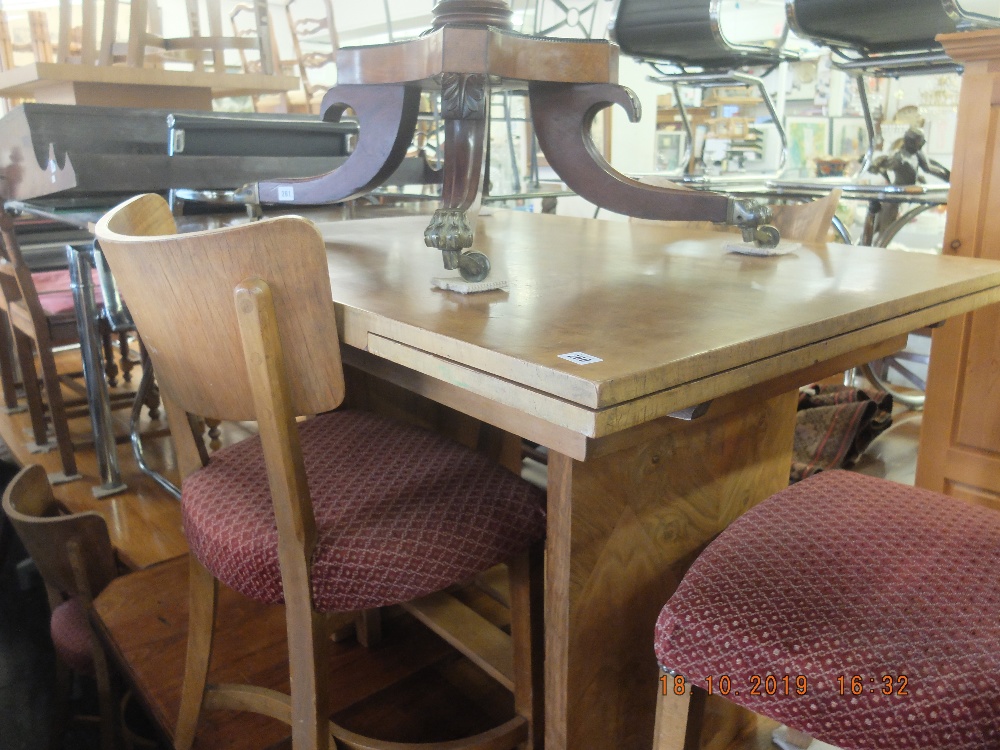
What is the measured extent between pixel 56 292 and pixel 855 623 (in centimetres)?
249

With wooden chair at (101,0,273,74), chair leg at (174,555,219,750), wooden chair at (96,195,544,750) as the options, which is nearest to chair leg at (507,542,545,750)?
wooden chair at (96,195,544,750)

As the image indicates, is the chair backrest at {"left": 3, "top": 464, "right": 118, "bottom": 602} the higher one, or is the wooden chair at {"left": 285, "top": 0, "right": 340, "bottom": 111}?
the wooden chair at {"left": 285, "top": 0, "right": 340, "bottom": 111}

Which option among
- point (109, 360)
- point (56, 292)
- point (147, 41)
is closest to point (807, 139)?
point (147, 41)

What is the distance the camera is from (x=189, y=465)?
41.9 inches

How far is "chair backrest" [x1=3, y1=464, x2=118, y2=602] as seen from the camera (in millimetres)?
1433

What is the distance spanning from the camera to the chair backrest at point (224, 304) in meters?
0.71

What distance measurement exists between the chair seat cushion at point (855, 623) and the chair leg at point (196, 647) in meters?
0.70

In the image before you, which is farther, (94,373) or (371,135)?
(94,373)

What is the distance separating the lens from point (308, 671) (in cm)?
89

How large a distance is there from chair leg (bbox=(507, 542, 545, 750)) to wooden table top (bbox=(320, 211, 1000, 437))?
0.34m

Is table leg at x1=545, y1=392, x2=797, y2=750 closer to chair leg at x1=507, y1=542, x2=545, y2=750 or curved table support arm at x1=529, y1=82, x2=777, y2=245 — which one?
chair leg at x1=507, y1=542, x2=545, y2=750

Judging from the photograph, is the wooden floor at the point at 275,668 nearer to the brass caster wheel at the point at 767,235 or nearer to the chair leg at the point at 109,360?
the brass caster wheel at the point at 767,235

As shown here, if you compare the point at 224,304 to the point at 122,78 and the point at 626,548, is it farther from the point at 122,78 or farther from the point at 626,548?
the point at 122,78

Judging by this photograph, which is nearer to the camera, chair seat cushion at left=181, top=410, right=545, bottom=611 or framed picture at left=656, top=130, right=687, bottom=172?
chair seat cushion at left=181, top=410, right=545, bottom=611
